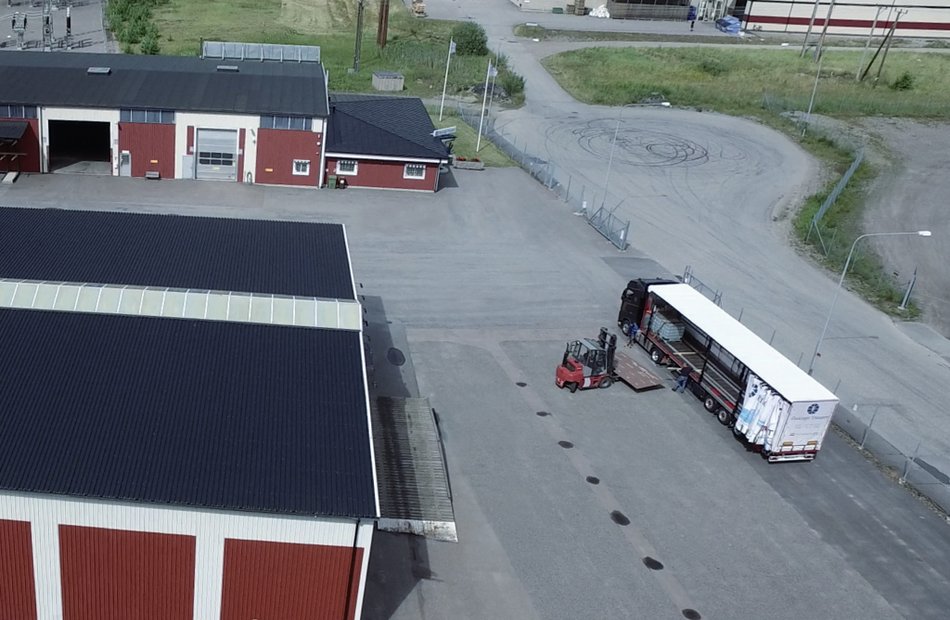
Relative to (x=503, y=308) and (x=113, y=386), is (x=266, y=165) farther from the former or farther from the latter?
(x=113, y=386)

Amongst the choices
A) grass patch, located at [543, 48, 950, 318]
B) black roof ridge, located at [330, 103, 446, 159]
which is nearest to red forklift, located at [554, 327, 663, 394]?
black roof ridge, located at [330, 103, 446, 159]

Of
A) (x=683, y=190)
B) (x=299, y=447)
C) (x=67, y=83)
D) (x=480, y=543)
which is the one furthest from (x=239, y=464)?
(x=683, y=190)

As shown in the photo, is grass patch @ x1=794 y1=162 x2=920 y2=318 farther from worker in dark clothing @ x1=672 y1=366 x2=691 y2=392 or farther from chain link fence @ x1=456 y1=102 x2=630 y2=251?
worker in dark clothing @ x1=672 y1=366 x2=691 y2=392

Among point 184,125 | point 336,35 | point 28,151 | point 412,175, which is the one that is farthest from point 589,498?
point 336,35

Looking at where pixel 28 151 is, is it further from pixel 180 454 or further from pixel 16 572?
pixel 180 454

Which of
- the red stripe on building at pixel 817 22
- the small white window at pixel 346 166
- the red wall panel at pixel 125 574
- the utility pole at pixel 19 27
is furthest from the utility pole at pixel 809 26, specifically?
the red wall panel at pixel 125 574

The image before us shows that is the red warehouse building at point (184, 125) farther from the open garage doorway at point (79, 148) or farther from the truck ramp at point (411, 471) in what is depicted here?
the truck ramp at point (411, 471)
